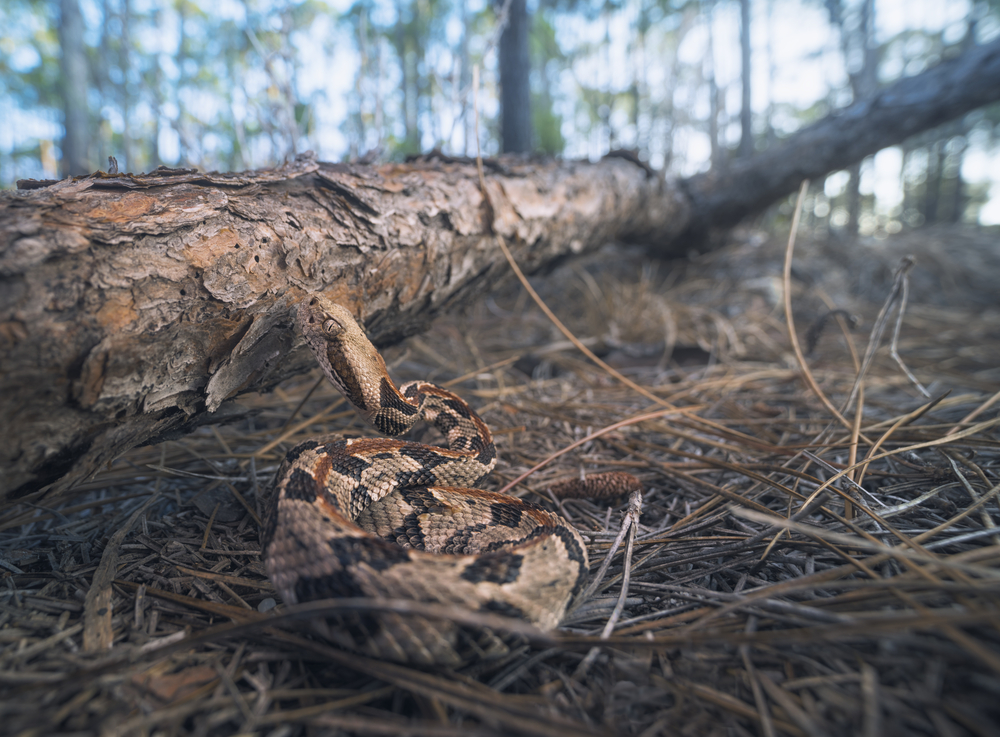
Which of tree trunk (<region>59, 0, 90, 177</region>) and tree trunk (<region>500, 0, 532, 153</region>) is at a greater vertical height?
tree trunk (<region>59, 0, 90, 177</region>)

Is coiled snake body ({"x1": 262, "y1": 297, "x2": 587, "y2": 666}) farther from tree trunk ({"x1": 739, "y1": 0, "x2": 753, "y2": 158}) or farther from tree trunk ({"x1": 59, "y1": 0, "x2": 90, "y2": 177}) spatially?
tree trunk ({"x1": 59, "y1": 0, "x2": 90, "y2": 177})

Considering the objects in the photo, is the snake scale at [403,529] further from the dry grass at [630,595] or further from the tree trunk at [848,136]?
the tree trunk at [848,136]

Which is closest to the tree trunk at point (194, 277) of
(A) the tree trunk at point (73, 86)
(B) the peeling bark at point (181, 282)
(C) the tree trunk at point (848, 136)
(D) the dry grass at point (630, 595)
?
(B) the peeling bark at point (181, 282)

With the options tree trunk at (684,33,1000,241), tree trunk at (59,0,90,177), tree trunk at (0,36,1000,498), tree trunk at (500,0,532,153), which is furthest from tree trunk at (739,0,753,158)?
tree trunk at (59,0,90,177)

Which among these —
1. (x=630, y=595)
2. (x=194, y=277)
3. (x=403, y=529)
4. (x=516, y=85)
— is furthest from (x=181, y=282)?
(x=516, y=85)

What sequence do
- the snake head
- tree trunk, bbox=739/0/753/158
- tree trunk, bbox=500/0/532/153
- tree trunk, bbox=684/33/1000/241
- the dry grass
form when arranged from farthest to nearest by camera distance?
1. tree trunk, bbox=739/0/753/158
2. tree trunk, bbox=500/0/532/153
3. tree trunk, bbox=684/33/1000/241
4. the snake head
5. the dry grass

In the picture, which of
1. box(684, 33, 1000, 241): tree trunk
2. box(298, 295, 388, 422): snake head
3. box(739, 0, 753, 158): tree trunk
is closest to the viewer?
box(298, 295, 388, 422): snake head
